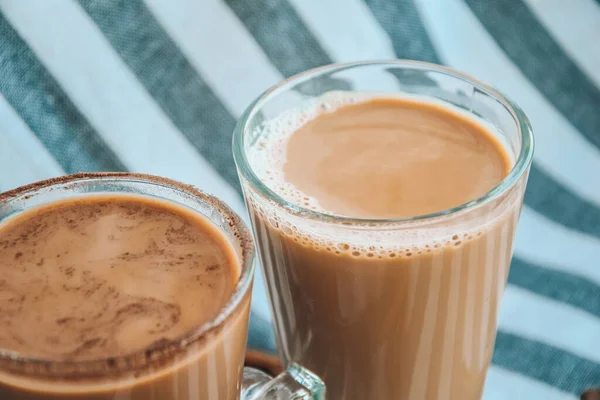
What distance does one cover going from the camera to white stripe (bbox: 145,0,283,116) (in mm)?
1182

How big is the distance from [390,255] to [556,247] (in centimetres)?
77

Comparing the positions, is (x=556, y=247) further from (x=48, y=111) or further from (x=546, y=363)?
(x=48, y=111)

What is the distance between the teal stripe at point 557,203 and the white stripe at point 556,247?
0.05 ft

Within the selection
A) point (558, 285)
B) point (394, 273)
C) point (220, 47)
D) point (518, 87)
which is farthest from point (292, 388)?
point (518, 87)

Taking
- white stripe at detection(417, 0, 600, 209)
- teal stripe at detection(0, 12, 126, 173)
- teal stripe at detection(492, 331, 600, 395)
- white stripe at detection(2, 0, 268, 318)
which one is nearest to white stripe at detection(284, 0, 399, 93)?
white stripe at detection(417, 0, 600, 209)

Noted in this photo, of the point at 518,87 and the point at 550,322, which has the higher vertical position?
the point at 518,87

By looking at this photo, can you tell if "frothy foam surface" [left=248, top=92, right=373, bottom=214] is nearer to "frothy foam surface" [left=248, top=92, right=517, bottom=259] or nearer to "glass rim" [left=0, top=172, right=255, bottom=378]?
"frothy foam surface" [left=248, top=92, right=517, bottom=259]

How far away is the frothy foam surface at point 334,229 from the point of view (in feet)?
2.36

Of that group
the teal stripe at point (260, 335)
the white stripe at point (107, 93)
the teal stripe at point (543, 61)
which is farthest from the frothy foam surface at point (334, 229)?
the teal stripe at point (543, 61)

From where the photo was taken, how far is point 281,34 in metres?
1.27

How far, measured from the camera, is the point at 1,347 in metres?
Result: 0.58

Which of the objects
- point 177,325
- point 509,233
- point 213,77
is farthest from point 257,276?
point 177,325

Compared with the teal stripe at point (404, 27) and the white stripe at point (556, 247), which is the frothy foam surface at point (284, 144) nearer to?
the teal stripe at point (404, 27)

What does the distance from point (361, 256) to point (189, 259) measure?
16 cm
